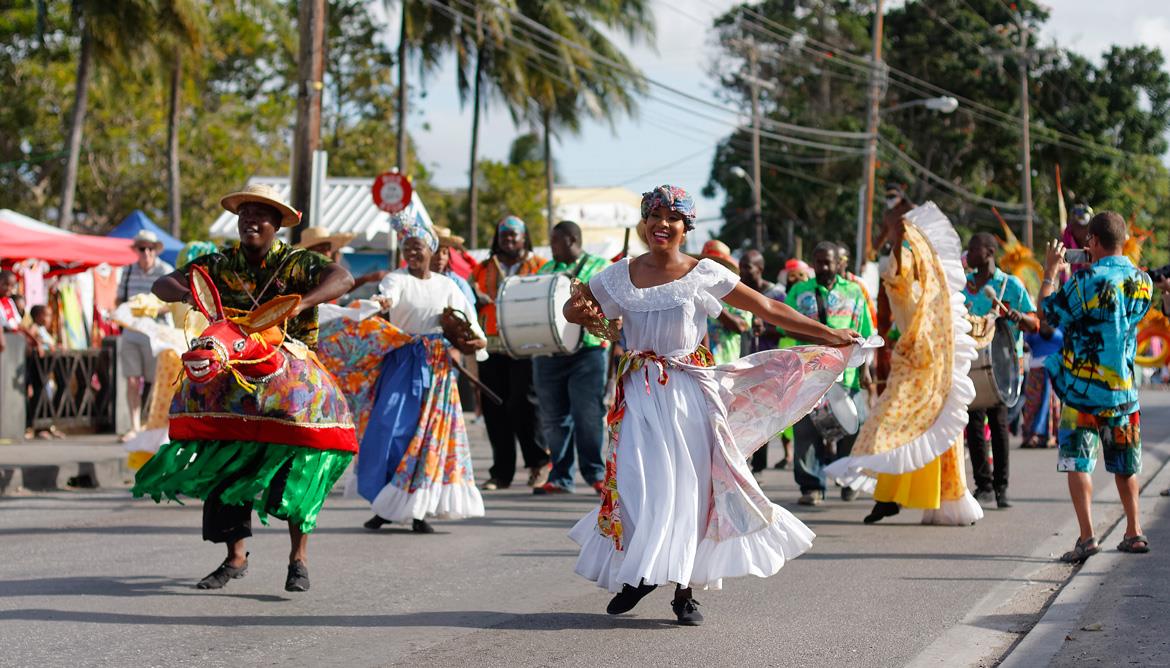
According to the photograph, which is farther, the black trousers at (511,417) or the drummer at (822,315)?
the black trousers at (511,417)

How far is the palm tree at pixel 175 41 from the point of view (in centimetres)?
3030

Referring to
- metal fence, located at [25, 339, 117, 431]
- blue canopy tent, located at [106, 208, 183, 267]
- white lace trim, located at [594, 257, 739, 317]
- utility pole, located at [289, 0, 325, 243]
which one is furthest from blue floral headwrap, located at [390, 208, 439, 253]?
blue canopy tent, located at [106, 208, 183, 267]

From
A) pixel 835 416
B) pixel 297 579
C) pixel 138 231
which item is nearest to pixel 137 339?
pixel 835 416

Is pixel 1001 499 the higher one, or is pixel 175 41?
pixel 175 41

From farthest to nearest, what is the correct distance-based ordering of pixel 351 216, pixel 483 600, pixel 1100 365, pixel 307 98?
pixel 351 216, pixel 307 98, pixel 1100 365, pixel 483 600

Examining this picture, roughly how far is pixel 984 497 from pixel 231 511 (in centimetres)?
585

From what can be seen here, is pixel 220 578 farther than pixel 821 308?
No

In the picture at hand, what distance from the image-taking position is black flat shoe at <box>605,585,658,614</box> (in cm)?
651

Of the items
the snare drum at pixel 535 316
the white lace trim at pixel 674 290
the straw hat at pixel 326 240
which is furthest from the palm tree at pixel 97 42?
the white lace trim at pixel 674 290

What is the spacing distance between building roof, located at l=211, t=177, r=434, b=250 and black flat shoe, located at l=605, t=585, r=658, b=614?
16.7 m

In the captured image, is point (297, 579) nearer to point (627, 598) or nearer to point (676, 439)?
point (627, 598)

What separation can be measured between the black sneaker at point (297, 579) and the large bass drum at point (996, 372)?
5167 millimetres

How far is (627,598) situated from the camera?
21.5ft

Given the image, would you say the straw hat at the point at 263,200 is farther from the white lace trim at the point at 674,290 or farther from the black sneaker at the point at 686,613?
the black sneaker at the point at 686,613
